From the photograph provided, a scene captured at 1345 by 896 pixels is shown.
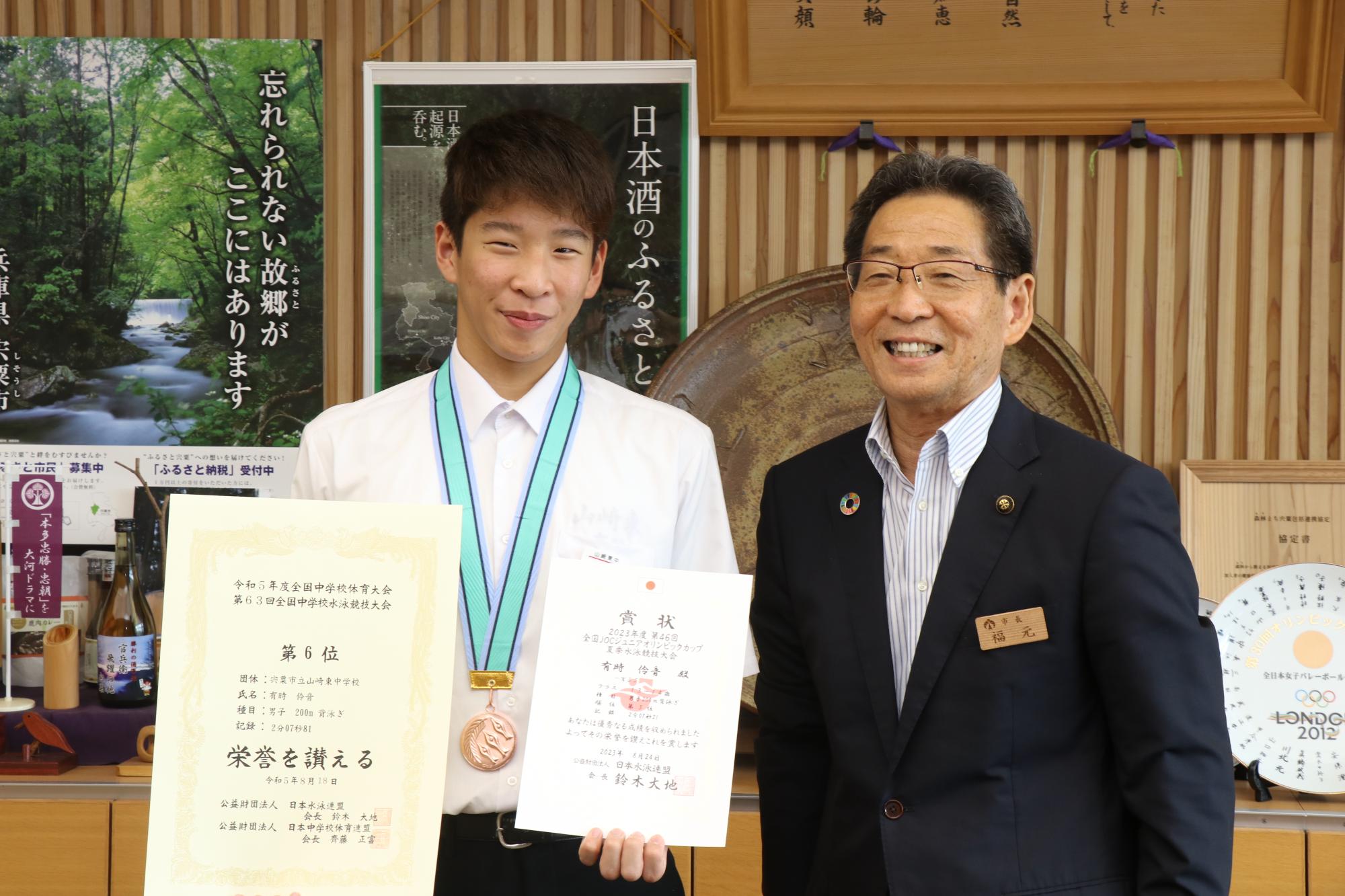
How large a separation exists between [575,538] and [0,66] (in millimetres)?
2100

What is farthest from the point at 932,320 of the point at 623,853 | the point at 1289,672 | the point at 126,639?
the point at 126,639

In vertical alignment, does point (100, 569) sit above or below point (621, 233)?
below

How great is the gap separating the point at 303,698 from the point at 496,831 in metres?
0.33

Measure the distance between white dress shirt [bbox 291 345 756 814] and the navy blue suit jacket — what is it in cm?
27

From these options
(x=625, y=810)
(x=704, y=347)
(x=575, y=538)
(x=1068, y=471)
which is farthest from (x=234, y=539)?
(x=704, y=347)

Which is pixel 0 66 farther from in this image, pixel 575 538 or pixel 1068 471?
pixel 1068 471

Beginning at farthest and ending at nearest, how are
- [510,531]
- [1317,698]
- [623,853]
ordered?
[1317,698]
[510,531]
[623,853]

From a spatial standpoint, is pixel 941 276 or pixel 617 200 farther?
pixel 617 200

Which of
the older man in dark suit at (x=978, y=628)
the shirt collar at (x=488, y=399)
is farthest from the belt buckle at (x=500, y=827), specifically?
the shirt collar at (x=488, y=399)

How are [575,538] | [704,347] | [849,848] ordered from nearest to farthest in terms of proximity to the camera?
[849,848]
[575,538]
[704,347]

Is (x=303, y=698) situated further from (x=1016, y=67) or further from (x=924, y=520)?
(x=1016, y=67)

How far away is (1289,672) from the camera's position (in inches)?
89.9

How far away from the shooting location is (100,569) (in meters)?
2.63

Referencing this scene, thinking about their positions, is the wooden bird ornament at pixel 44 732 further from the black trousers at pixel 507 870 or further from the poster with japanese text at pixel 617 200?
the black trousers at pixel 507 870
